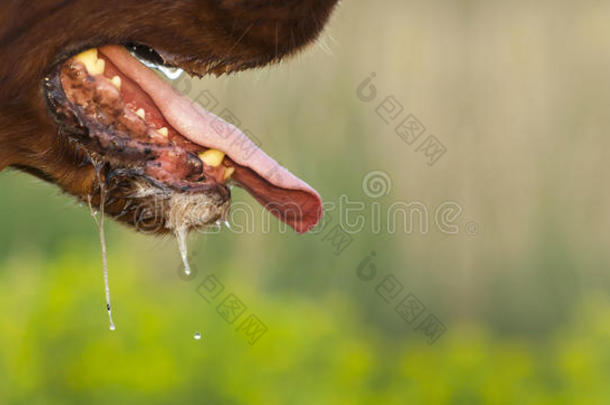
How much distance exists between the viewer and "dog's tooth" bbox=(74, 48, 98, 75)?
150 cm

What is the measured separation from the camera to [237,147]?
1.63 meters

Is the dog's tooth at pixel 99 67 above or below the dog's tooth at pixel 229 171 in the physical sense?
above

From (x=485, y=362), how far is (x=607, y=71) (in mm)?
1475

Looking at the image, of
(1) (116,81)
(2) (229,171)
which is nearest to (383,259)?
(2) (229,171)

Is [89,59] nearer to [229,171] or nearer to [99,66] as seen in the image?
[99,66]

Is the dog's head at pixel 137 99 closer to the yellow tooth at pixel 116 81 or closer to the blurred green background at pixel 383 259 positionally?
the yellow tooth at pixel 116 81

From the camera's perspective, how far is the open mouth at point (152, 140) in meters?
1.50

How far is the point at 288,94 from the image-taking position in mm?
3793

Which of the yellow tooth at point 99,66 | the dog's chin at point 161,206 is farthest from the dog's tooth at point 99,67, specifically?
the dog's chin at point 161,206

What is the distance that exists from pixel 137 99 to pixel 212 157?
165 mm

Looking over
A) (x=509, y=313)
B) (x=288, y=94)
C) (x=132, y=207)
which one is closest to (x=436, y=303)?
(x=509, y=313)

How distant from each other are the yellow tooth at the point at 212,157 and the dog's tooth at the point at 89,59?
237mm

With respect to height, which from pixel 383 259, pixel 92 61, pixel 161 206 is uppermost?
pixel 92 61

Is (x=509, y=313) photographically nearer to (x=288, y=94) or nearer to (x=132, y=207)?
(x=288, y=94)
